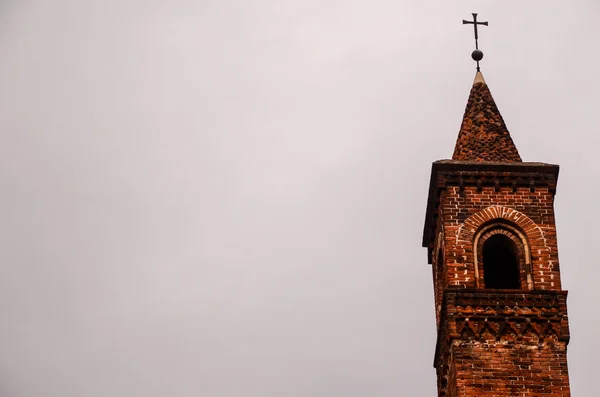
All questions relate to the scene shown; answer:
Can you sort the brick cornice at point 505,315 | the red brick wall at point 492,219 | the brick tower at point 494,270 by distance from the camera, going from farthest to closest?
the red brick wall at point 492,219 < the brick cornice at point 505,315 < the brick tower at point 494,270

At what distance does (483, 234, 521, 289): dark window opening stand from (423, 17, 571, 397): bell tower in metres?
0.02

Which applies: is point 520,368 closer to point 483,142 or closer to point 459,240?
point 459,240

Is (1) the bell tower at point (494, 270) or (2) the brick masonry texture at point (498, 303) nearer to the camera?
(2) the brick masonry texture at point (498, 303)

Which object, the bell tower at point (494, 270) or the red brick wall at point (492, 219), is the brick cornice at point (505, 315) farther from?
the red brick wall at point (492, 219)

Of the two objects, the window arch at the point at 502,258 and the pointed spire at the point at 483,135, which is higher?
the pointed spire at the point at 483,135

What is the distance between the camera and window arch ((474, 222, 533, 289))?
1594 inches

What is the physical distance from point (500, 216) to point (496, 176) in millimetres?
1035

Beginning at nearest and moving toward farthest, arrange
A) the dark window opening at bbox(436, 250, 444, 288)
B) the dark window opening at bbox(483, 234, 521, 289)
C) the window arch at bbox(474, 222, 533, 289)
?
the window arch at bbox(474, 222, 533, 289) < the dark window opening at bbox(483, 234, 521, 289) < the dark window opening at bbox(436, 250, 444, 288)

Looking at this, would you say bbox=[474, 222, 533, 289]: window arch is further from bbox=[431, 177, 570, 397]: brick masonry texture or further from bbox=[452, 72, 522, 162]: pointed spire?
Result: bbox=[452, 72, 522, 162]: pointed spire

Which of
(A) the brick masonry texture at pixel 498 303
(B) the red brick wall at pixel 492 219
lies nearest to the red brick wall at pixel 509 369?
(A) the brick masonry texture at pixel 498 303

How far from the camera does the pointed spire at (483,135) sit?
4231 centimetres

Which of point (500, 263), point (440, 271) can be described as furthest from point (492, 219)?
point (440, 271)

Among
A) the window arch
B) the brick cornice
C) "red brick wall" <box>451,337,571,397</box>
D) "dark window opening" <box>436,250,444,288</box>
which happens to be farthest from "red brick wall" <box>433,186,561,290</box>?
"red brick wall" <box>451,337,571,397</box>

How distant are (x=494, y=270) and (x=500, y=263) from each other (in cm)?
23
